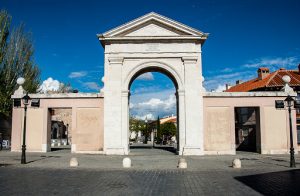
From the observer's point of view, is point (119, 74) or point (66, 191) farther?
point (119, 74)

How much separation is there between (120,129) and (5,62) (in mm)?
19504

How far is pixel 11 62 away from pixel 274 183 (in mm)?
33897

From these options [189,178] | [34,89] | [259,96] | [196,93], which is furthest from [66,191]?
[34,89]

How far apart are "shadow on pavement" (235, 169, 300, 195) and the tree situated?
30.2m

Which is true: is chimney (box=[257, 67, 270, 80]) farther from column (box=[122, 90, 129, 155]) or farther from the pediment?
column (box=[122, 90, 129, 155])

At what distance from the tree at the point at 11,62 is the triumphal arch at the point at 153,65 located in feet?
52.8

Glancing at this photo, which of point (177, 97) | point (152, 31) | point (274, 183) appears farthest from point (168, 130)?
point (274, 183)

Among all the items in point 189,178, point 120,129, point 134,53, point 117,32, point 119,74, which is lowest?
point 189,178

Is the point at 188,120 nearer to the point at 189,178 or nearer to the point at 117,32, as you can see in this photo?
the point at 117,32

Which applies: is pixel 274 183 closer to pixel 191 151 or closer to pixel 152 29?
pixel 191 151

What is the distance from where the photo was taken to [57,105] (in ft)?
86.7

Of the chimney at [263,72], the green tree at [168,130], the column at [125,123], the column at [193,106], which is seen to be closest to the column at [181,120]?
the column at [193,106]

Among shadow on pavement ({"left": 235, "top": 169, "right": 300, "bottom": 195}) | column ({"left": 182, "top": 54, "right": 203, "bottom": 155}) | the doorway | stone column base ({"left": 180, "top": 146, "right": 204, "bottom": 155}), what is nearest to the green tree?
the doorway

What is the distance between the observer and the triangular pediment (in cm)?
2548
